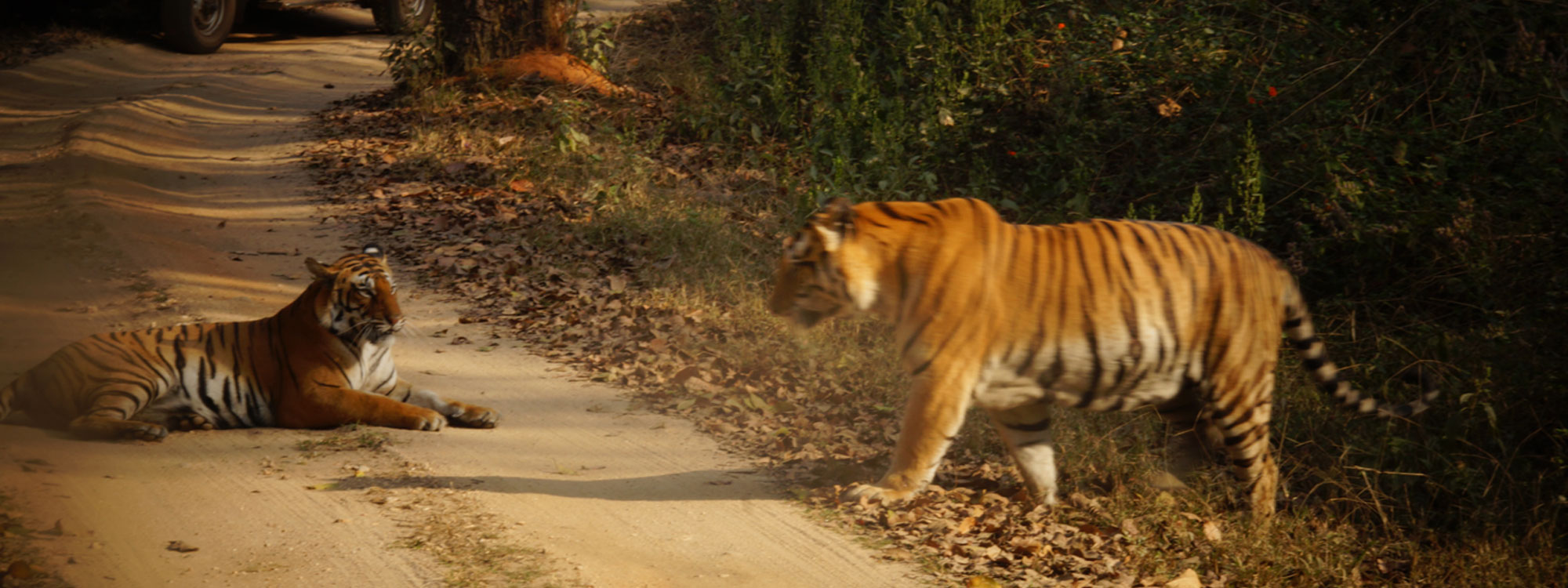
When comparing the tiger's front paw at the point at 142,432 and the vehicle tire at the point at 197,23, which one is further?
the vehicle tire at the point at 197,23

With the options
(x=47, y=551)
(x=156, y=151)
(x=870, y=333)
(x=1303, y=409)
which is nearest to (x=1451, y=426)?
(x=1303, y=409)

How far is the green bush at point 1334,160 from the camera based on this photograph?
4.88 meters

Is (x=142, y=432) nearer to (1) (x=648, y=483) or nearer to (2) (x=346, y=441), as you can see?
(2) (x=346, y=441)

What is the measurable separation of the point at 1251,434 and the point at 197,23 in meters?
13.8

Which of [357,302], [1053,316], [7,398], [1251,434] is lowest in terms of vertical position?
[7,398]

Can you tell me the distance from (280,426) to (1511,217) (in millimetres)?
5803

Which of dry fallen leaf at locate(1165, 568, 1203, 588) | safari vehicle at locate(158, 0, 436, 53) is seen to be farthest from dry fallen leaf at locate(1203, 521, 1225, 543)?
safari vehicle at locate(158, 0, 436, 53)

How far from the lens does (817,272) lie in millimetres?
4395

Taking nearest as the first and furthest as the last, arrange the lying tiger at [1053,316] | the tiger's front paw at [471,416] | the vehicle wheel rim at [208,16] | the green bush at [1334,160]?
1. the lying tiger at [1053,316]
2. the green bush at [1334,160]
3. the tiger's front paw at [471,416]
4. the vehicle wheel rim at [208,16]

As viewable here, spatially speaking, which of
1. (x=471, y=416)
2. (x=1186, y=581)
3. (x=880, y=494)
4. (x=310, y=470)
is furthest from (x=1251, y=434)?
(x=310, y=470)

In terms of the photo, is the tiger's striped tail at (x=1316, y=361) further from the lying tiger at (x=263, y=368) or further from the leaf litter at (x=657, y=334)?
the lying tiger at (x=263, y=368)

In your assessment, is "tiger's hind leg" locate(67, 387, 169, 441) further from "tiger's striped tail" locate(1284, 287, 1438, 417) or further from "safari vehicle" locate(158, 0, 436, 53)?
"safari vehicle" locate(158, 0, 436, 53)

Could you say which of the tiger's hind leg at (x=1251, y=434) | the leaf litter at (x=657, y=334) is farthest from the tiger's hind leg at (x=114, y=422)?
the tiger's hind leg at (x=1251, y=434)

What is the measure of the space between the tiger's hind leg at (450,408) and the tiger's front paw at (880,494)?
183 centimetres
